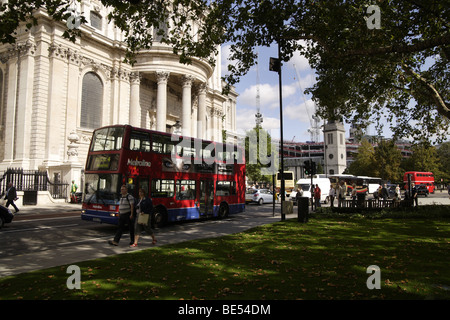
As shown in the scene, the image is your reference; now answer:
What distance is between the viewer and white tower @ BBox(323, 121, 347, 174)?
101000mm

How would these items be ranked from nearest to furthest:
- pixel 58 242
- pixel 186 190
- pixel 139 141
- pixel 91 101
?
pixel 58 242 < pixel 139 141 < pixel 186 190 < pixel 91 101

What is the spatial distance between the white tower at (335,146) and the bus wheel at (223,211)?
89474 millimetres

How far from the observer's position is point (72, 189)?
79.9 feet

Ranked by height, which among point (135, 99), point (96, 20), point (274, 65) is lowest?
point (274, 65)

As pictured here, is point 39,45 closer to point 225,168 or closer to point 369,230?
point 225,168

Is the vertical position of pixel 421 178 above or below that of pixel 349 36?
below

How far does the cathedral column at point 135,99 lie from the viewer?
116 feet

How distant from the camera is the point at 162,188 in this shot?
14070 mm

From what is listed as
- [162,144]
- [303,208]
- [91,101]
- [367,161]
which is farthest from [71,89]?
[367,161]

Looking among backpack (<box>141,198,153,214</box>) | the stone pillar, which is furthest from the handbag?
the stone pillar

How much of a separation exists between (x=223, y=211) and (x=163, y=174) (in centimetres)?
499

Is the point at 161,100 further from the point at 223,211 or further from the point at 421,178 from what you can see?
the point at 421,178

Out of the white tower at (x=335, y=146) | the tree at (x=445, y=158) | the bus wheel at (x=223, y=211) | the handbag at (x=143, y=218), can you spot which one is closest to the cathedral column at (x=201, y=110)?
the bus wheel at (x=223, y=211)

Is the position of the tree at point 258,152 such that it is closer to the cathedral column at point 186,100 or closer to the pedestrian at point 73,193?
the cathedral column at point 186,100
